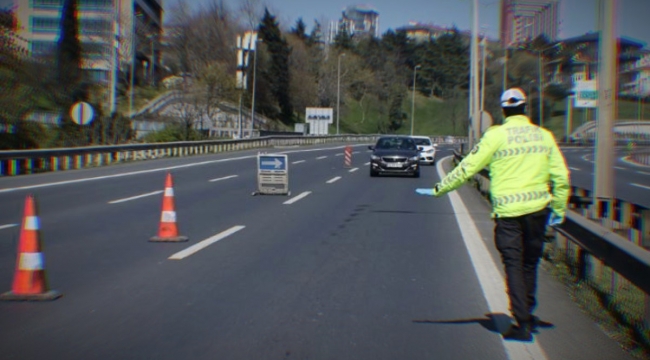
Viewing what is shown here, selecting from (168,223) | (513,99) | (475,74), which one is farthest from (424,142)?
(513,99)

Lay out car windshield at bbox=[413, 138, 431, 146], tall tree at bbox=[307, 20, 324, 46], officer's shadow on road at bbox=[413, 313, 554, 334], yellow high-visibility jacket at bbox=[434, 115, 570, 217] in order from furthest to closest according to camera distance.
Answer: tall tree at bbox=[307, 20, 324, 46], car windshield at bbox=[413, 138, 431, 146], officer's shadow on road at bbox=[413, 313, 554, 334], yellow high-visibility jacket at bbox=[434, 115, 570, 217]

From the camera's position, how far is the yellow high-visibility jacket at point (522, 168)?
532cm

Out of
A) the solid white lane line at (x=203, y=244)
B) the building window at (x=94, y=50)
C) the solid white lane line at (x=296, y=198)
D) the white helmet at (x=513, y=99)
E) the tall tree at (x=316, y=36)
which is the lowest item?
the solid white lane line at (x=203, y=244)

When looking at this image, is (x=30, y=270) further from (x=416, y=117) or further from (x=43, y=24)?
(x=416, y=117)

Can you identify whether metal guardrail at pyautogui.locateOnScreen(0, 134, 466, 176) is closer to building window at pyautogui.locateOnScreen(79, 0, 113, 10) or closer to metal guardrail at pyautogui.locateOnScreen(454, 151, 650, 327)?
metal guardrail at pyautogui.locateOnScreen(454, 151, 650, 327)

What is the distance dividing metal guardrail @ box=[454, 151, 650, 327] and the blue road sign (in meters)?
9.42

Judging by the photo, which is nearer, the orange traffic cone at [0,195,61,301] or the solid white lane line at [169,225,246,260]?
the orange traffic cone at [0,195,61,301]

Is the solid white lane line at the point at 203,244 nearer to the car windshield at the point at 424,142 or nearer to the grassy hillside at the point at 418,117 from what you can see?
the car windshield at the point at 424,142

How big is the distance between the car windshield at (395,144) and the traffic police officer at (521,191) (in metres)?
21.2

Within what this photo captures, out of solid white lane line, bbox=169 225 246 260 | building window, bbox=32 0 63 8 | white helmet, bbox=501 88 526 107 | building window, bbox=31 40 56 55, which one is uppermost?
building window, bbox=32 0 63 8

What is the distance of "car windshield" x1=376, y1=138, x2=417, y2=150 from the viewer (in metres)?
26.6

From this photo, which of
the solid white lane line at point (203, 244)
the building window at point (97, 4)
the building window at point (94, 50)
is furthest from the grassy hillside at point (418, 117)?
the solid white lane line at point (203, 244)

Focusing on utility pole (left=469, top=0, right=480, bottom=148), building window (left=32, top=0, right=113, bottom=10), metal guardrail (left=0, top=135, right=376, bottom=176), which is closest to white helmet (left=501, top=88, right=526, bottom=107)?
metal guardrail (left=0, top=135, right=376, bottom=176)

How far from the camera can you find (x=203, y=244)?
32.5 ft
